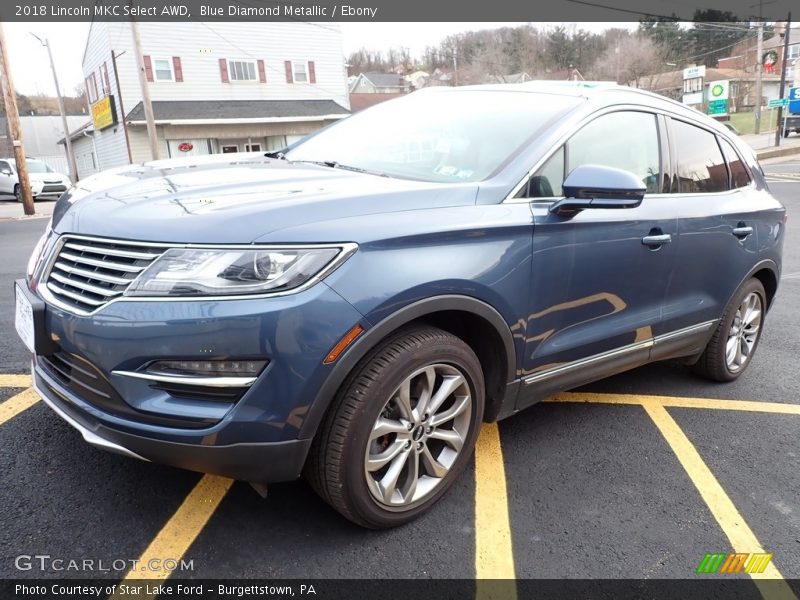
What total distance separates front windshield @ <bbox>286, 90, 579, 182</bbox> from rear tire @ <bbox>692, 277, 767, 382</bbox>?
181 centimetres

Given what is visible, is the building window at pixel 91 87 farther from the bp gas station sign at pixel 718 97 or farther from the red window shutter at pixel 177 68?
the bp gas station sign at pixel 718 97

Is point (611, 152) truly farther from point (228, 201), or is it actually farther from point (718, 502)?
point (228, 201)

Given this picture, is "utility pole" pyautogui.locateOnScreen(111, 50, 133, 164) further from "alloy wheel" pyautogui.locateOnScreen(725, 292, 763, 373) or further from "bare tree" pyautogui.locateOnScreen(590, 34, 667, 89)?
"bare tree" pyautogui.locateOnScreen(590, 34, 667, 89)

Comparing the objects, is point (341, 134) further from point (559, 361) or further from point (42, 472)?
point (42, 472)

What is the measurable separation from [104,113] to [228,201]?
2920 centimetres

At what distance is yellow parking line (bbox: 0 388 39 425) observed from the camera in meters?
3.07

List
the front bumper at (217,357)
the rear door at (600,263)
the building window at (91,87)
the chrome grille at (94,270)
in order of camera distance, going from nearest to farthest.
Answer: the front bumper at (217,357) < the chrome grille at (94,270) < the rear door at (600,263) < the building window at (91,87)

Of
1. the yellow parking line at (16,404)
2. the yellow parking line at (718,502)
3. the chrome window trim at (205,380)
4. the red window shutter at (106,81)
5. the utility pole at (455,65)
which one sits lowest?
the yellow parking line at (718,502)

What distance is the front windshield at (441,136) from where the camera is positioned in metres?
2.69

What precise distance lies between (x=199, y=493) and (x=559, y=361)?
169cm

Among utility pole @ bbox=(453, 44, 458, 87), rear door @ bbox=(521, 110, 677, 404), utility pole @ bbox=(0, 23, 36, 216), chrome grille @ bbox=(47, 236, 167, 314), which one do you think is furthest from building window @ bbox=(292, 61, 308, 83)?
chrome grille @ bbox=(47, 236, 167, 314)

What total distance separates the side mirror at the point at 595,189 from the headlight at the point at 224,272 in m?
1.17

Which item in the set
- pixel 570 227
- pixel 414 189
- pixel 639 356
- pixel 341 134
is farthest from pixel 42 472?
pixel 639 356

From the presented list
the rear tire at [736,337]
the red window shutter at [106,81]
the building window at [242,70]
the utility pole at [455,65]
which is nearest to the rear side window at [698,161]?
the rear tire at [736,337]
